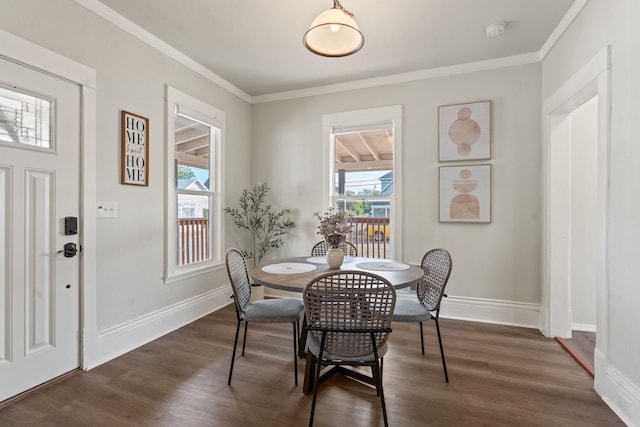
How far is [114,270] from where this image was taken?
2.61m

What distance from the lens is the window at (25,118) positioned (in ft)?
6.42

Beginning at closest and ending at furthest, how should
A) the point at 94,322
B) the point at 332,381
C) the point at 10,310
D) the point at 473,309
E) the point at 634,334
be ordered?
1. the point at 634,334
2. the point at 10,310
3. the point at 332,381
4. the point at 94,322
5. the point at 473,309

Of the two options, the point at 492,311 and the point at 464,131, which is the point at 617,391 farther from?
the point at 464,131

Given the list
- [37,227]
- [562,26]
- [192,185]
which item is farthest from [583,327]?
[37,227]

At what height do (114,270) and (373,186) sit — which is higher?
(373,186)

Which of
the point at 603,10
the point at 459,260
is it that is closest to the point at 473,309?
the point at 459,260

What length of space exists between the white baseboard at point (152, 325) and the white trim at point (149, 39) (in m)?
2.52

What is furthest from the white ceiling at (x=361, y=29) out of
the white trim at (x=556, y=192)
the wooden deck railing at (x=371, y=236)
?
the wooden deck railing at (x=371, y=236)

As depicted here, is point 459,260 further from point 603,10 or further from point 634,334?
point 603,10

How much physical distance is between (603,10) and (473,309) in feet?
9.17

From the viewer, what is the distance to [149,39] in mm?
2865

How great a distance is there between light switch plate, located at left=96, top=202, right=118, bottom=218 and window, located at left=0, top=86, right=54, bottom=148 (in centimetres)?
55

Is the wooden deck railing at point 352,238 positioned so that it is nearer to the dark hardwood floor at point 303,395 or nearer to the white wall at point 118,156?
the white wall at point 118,156

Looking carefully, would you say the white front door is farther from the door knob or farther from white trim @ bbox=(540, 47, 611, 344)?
white trim @ bbox=(540, 47, 611, 344)
